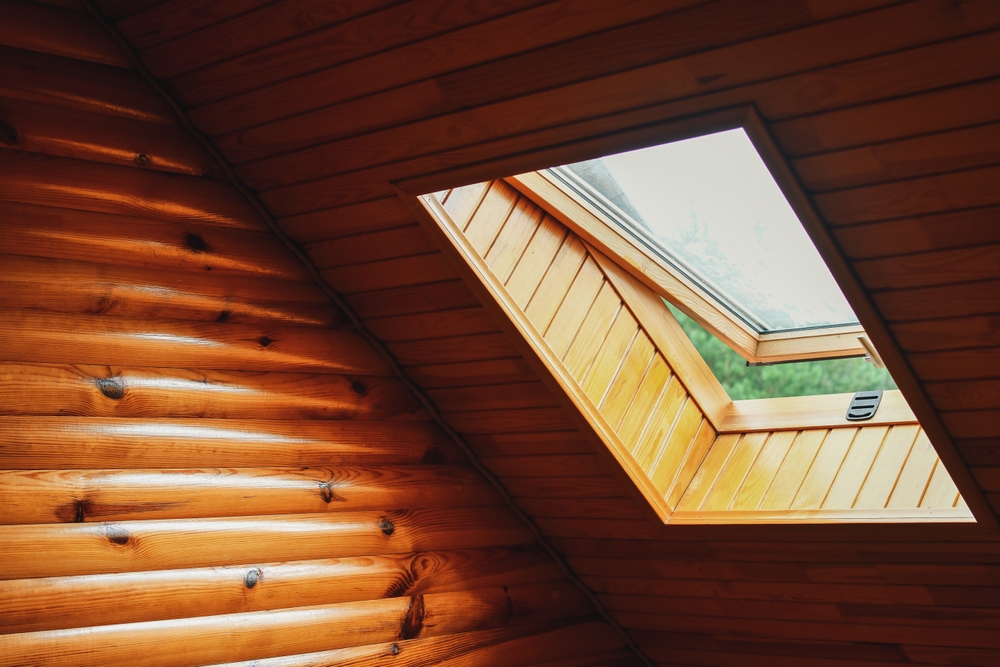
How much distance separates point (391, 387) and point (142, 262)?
2.55 feet

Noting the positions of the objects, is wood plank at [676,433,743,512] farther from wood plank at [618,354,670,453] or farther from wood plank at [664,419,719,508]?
wood plank at [618,354,670,453]

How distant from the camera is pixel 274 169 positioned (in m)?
2.19

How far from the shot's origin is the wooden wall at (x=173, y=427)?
6.31 ft

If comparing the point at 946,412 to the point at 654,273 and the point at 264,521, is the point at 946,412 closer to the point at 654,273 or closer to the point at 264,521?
the point at 654,273

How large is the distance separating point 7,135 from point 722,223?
1656 mm

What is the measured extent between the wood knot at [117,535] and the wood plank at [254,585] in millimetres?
72

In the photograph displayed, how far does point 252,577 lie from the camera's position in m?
2.19

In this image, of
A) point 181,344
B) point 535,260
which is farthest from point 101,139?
point 535,260

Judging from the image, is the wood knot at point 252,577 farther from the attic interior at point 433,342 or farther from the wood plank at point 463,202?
the wood plank at point 463,202

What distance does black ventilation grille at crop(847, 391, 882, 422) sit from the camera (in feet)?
7.69

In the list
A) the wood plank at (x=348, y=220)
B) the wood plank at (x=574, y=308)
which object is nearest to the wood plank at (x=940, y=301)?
the wood plank at (x=574, y=308)

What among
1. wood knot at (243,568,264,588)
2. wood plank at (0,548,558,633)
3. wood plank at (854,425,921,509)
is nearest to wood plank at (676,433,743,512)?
wood plank at (854,425,921,509)

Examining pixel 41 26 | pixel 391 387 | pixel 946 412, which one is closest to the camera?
pixel 946 412

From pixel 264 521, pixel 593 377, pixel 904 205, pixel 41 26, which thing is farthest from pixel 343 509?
pixel 904 205
